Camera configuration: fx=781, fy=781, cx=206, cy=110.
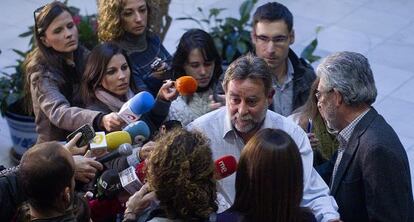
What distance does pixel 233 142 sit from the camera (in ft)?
Result: 13.6

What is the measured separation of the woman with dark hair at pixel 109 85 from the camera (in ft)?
15.4

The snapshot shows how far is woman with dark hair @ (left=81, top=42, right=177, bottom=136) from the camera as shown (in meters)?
4.71

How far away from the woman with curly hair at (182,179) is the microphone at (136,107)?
1.02 meters

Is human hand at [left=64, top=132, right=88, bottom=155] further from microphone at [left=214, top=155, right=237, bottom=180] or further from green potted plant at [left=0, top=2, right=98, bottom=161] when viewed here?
green potted plant at [left=0, top=2, right=98, bottom=161]

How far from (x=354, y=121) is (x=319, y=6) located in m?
6.84

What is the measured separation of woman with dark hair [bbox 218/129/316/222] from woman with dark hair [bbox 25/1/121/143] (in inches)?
70.0

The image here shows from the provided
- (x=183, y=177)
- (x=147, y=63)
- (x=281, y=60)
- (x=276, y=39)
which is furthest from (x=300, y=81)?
(x=183, y=177)

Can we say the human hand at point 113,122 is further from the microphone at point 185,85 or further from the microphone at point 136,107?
the microphone at point 185,85

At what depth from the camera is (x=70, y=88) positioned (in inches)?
198

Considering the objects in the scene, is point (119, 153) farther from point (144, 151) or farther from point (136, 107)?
point (136, 107)

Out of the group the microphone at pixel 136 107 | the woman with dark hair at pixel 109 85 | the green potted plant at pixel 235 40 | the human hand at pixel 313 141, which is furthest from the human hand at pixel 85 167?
the green potted plant at pixel 235 40

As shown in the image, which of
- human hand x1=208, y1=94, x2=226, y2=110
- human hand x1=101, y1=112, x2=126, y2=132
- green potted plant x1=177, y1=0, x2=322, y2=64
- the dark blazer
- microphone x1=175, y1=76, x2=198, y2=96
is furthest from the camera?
green potted plant x1=177, y1=0, x2=322, y2=64

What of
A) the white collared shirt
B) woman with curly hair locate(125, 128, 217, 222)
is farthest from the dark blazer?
woman with curly hair locate(125, 128, 217, 222)

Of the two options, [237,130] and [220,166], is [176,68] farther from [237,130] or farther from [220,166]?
[220,166]
